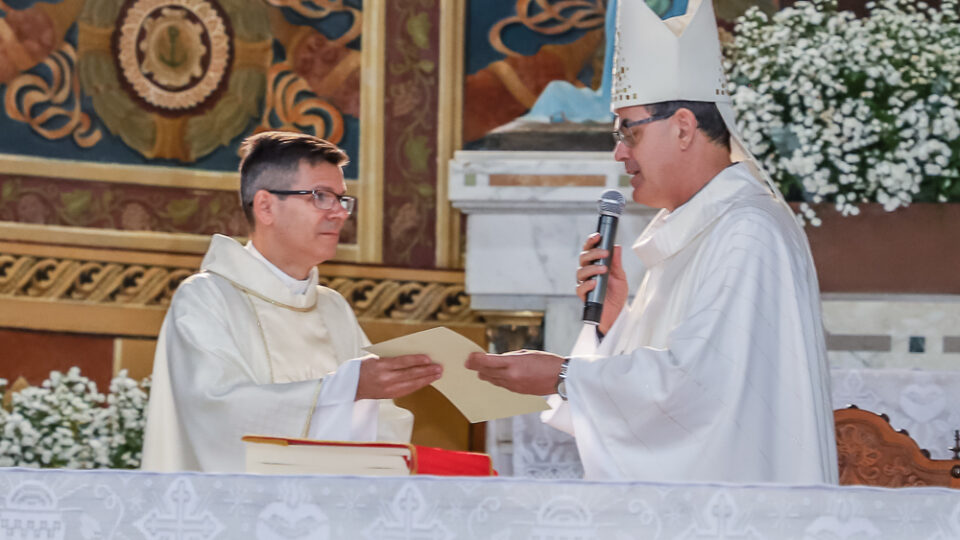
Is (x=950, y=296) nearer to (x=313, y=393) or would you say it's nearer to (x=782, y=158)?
(x=782, y=158)

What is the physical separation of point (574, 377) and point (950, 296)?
2595mm

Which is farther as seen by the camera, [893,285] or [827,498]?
[893,285]

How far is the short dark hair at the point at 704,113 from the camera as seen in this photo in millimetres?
3502

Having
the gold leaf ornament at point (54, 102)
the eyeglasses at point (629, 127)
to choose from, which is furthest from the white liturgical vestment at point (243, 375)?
the gold leaf ornament at point (54, 102)

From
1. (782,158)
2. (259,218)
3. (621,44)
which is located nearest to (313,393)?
A: (259,218)

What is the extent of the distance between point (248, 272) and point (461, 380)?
2.55ft

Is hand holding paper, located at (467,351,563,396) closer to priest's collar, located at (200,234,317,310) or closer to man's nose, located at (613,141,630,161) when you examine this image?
man's nose, located at (613,141,630,161)

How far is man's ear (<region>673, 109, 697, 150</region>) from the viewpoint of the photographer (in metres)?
3.48

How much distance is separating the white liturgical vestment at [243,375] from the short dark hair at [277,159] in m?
0.18

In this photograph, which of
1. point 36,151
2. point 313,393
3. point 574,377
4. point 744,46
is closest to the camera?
point 574,377

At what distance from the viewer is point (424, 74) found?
654 centimetres

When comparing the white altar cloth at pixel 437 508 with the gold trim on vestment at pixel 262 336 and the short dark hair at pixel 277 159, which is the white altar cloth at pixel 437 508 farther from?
the short dark hair at pixel 277 159

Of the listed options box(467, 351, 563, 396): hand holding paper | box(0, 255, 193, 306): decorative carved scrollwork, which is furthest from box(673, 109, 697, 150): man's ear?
box(0, 255, 193, 306): decorative carved scrollwork

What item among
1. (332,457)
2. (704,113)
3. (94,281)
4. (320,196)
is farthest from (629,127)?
(94,281)
